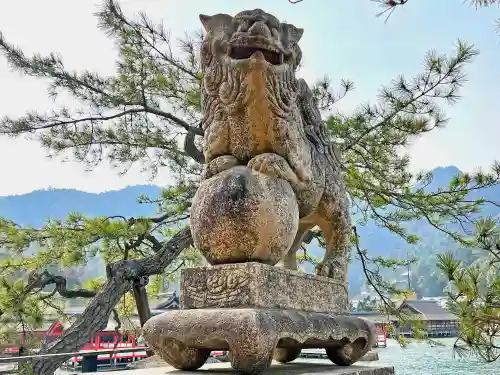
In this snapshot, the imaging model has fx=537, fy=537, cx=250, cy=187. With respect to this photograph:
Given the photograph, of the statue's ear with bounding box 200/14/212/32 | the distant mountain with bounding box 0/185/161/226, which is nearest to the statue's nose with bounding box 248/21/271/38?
the statue's ear with bounding box 200/14/212/32

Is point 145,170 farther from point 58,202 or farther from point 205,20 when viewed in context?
point 58,202

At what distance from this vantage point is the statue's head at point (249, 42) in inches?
104

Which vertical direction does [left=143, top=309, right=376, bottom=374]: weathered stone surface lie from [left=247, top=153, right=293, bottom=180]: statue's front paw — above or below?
below

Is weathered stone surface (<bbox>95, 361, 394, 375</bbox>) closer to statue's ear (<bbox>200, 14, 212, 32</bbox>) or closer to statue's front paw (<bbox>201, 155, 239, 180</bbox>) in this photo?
statue's front paw (<bbox>201, 155, 239, 180</bbox>)

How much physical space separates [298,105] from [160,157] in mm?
4546

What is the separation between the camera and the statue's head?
2641mm

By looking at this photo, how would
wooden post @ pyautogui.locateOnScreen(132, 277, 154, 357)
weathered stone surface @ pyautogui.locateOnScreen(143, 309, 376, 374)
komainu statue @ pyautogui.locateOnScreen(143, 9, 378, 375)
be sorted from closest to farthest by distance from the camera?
weathered stone surface @ pyautogui.locateOnScreen(143, 309, 376, 374) < komainu statue @ pyautogui.locateOnScreen(143, 9, 378, 375) < wooden post @ pyautogui.locateOnScreen(132, 277, 154, 357)

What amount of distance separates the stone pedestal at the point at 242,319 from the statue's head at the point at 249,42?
40.0 inches

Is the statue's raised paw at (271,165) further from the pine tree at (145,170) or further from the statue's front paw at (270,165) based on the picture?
the pine tree at (145,170)

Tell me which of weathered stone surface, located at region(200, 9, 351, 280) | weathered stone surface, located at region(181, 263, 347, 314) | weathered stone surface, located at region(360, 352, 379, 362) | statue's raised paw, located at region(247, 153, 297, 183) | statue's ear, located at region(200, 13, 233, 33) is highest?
statue's ear, located at region(200, 13, 233, 33)

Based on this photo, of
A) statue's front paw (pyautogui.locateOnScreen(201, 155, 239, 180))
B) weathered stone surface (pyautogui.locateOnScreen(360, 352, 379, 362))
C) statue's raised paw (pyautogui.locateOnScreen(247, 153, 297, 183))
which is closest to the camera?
statue's raised paw (pyautogui.locateOnScreen(247, 153, 297, 183))

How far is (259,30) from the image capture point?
265cm

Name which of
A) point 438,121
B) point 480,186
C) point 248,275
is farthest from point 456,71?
point 248,275

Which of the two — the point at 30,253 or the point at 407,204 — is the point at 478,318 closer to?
the point at 407,204
